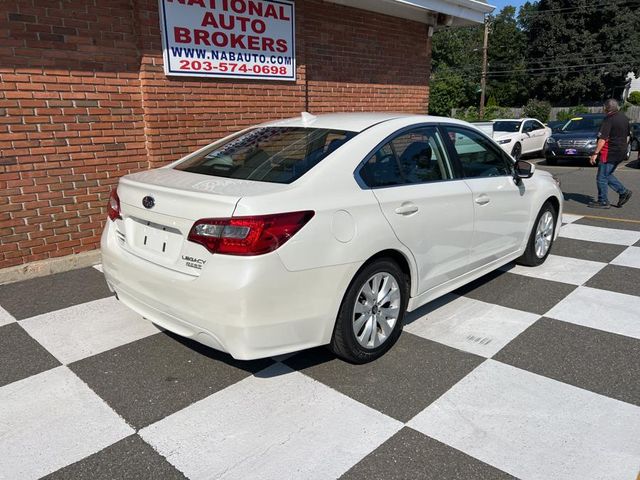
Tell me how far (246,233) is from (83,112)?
139 inches

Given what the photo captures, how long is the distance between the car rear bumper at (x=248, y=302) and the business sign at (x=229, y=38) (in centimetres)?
354

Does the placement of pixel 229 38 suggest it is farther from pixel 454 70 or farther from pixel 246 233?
pixel 454 70

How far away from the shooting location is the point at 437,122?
3.91 metres

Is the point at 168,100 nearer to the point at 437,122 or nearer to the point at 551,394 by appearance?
the point at 437,122

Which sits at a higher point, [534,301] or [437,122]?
[437,122]

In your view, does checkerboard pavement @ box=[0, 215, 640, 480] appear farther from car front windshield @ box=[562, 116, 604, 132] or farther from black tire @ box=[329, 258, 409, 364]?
car front windshield @ box=[562, 116, 604, 132]

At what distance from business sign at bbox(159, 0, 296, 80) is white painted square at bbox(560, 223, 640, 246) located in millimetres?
4362

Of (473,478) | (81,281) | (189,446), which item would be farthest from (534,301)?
(81,281)

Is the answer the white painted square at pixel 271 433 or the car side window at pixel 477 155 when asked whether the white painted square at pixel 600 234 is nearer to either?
the car side window at pixel 477 155

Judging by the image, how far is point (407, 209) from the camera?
3348 mm

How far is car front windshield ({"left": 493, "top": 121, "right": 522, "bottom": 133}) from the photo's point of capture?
16083 millimetres

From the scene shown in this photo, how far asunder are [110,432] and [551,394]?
8.23 ft

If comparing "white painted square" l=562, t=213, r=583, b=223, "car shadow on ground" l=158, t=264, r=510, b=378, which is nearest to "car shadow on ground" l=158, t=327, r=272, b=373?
"car shadow on ground" l=158, t=264, r=510, b=378

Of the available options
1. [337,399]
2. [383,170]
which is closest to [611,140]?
[383,170]
